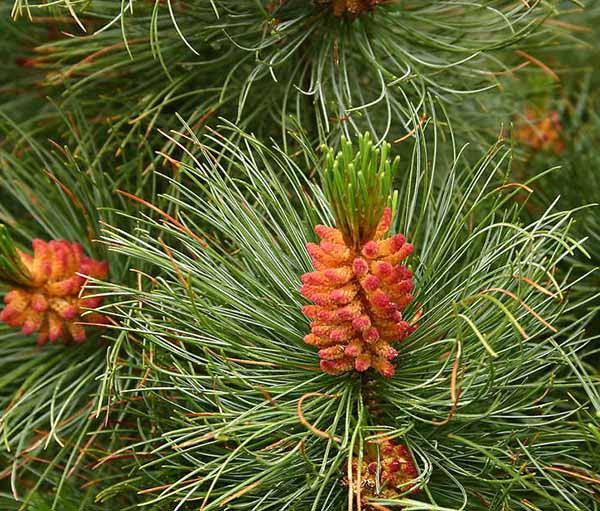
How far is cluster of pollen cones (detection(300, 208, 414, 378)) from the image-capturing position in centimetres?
63

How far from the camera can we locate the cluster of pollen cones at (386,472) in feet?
2.10

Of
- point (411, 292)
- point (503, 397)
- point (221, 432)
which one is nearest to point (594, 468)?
point (503, 397)

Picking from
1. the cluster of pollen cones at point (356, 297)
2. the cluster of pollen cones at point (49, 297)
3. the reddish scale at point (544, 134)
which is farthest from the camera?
the reddish scale at point (544, 134)

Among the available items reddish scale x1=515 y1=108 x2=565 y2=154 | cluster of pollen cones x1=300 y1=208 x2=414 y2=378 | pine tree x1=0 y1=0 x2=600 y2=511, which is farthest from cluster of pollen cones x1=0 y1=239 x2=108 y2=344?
reddish scale x1=515 y1=108 x2=565 y2=154

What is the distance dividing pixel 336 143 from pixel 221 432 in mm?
369

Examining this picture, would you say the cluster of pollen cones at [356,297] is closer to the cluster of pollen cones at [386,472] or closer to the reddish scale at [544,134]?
the cluster of pollen cones at [386,472]

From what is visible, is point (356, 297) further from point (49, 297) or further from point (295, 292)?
point (49, 297)

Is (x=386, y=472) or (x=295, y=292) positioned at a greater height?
(x=295, y=292)

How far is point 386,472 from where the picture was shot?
653mm

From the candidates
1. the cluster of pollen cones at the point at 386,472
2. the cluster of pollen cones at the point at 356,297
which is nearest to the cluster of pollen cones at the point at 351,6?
the cluster of pollen cones at the point at 356,297

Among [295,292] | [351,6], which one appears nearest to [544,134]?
[351,6]

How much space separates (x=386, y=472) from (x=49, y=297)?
35cm

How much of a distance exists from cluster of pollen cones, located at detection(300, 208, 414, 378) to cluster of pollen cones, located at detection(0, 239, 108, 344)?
0.80 ft

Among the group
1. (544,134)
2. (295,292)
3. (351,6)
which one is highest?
(351,6)
